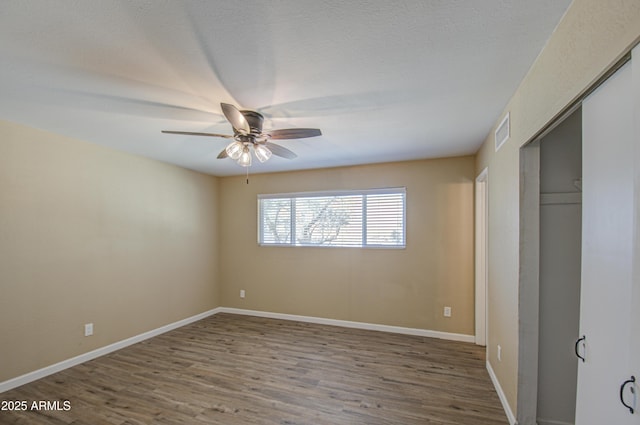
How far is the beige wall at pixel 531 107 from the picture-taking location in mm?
986

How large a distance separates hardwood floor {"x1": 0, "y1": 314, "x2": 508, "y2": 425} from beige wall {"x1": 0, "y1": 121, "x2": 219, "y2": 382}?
0.40 m

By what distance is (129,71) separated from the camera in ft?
5.64

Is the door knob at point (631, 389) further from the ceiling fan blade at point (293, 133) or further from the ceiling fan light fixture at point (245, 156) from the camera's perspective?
the ceiling fan light fixture at point (245, 156)

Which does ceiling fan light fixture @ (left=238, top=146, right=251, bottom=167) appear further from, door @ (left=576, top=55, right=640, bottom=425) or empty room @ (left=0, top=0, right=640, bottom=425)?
door @ (left=576, top=55, right=640, bottom=425)

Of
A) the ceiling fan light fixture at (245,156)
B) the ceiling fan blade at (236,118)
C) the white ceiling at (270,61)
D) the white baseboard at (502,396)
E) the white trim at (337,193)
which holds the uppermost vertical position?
the white ceiling at (270,61)

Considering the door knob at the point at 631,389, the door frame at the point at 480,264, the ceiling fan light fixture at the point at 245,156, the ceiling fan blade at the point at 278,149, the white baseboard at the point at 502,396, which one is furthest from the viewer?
the door frame at the point at 480,264

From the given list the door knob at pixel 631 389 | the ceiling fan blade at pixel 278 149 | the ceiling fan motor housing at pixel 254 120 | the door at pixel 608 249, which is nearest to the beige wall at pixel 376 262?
the ceiling fan blade at pixel 278 149

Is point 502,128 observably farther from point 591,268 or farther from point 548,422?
point 548,422

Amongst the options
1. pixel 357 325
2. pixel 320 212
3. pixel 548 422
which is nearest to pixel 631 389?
pixel 548 422

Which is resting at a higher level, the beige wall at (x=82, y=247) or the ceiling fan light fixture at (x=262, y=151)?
the ceiling fan light fixture at (x=262, y=151)

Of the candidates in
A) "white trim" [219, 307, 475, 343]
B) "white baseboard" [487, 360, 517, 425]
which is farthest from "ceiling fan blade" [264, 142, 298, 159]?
"white trim" [219, 307, 475, 343]

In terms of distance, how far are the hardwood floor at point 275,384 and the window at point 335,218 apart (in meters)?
1.43

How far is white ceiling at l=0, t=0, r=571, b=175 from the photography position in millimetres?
1263

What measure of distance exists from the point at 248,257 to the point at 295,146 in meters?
2.50
